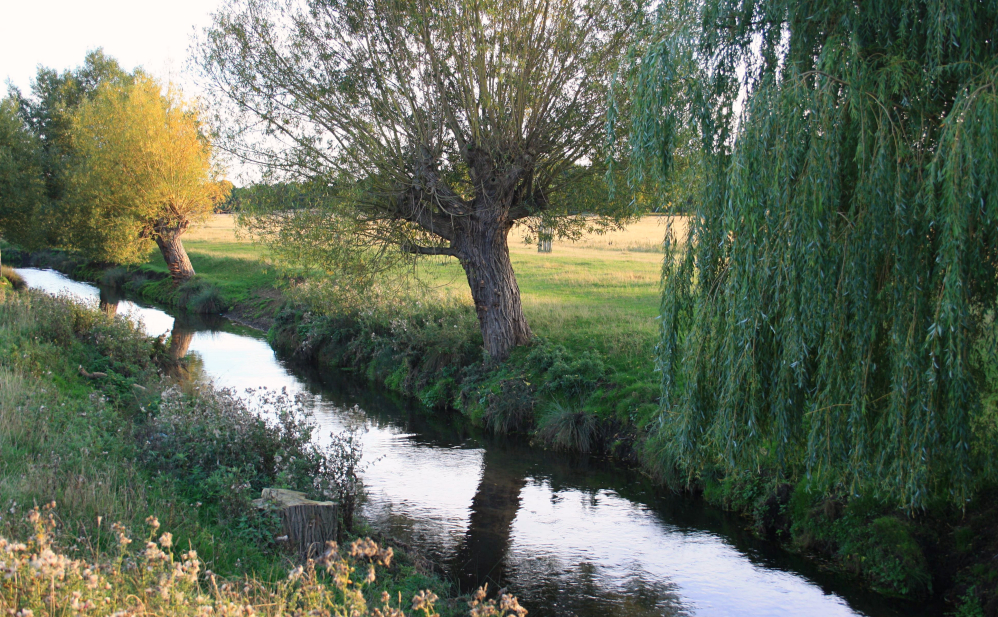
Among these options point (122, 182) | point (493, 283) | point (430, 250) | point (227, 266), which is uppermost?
point (122, 182)

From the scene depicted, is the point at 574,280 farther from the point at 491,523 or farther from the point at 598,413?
the point at 491,523

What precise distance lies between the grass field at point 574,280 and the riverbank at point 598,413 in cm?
37

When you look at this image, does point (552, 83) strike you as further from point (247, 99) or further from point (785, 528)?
point (785, 528)

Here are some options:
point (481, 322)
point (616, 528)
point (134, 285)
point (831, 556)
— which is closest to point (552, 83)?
point (481, 322)

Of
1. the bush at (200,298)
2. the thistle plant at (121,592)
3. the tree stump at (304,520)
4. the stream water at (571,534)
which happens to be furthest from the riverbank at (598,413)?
the bush at (200,298)

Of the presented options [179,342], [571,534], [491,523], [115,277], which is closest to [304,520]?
[491,523]

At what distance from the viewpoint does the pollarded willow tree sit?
1388 centimetres

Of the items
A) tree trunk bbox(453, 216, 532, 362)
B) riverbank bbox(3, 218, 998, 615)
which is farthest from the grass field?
tree trunk bbox(453, 216, 532, 362)

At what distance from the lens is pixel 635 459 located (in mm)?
12023

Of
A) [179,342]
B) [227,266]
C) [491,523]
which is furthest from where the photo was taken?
[227,266]

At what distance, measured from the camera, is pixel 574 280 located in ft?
87.8

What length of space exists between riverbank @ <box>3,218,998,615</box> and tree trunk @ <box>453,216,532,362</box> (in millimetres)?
494

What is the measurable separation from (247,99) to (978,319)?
13.4 m

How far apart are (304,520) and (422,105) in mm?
10084
